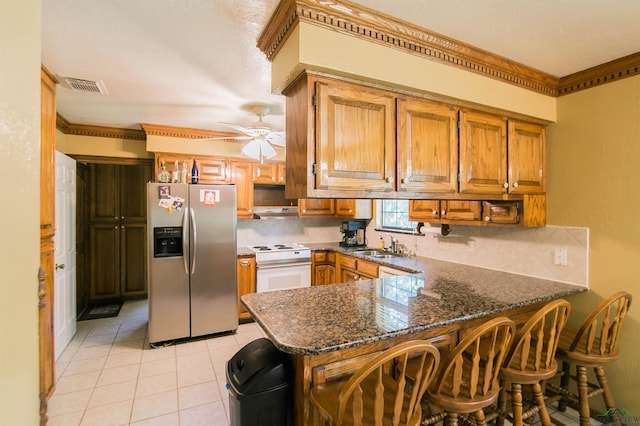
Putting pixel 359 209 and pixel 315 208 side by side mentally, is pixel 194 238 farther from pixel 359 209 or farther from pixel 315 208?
pixel 359 209

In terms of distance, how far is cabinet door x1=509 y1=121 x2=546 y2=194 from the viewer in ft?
7.54

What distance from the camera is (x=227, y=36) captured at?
180 centimetres

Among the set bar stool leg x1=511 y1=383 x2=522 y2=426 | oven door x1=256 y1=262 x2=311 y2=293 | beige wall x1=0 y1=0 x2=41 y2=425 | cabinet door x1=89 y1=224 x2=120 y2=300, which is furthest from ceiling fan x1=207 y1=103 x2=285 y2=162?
cabinet door x1=89 y1=224 x2=120 y2=300

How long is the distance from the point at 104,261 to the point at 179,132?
8.41ft

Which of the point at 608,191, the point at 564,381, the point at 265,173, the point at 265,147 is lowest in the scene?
the point at 564,381

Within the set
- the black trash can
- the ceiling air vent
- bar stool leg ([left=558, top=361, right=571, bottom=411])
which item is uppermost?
the ceiling air vent

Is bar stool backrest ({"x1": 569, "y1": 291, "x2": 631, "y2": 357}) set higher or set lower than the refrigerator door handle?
lower

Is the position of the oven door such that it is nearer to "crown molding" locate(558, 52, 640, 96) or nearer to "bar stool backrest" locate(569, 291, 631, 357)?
"bar stool backrest" locate(569, 291, 631, 357)

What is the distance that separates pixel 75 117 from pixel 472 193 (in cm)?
399

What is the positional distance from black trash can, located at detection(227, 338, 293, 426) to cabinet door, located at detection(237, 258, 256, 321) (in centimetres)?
239

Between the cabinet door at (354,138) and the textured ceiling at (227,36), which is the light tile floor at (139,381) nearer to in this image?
the cabinet door at (354,138)

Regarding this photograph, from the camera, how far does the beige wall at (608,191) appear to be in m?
2.07

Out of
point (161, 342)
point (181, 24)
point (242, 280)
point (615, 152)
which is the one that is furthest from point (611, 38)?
point (161, 342)

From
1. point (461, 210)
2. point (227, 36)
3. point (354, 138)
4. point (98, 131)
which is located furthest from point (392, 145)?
point (98, 131)
